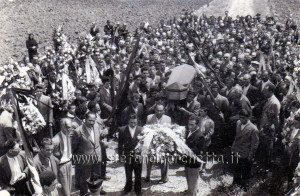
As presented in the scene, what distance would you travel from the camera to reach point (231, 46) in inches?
615

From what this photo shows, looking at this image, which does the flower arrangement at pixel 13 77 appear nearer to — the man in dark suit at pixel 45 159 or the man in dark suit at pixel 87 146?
the man in dark suit at pixel 87 146

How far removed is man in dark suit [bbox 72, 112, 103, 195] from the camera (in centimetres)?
667

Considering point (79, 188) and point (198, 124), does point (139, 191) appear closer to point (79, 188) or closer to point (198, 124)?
point (79, 188)

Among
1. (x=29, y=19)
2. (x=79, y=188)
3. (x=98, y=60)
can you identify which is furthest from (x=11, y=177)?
(x=29, y=19)

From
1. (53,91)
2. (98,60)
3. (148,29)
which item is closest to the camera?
(53,91)

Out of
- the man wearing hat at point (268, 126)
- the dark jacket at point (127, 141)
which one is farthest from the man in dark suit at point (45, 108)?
the man wearing hat at point (268, 126)

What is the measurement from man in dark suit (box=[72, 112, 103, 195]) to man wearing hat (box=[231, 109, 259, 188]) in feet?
9.78

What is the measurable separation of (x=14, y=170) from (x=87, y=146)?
149cm

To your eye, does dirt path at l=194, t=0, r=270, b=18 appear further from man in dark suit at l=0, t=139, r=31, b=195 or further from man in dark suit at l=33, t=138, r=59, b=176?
man in dark suit at l=0, t=139, r=31, b=195

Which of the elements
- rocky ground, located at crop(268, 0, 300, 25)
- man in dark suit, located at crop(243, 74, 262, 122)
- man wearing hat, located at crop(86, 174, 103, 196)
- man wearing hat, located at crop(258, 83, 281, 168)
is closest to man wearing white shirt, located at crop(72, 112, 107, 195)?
man wearing hat, located at crop(86, 174, 103, 196)

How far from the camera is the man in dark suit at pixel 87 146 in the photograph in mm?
6672

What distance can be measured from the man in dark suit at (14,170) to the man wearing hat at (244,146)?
14.1 feet

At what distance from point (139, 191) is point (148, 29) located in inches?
580

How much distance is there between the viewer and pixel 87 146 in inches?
264
